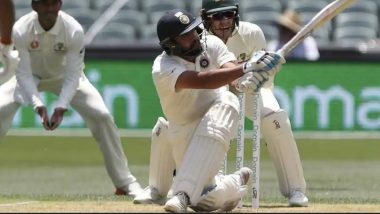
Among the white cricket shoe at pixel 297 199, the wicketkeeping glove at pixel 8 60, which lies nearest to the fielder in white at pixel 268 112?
the white cricket shoe at pixel 297 199

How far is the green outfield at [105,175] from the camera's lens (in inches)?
337

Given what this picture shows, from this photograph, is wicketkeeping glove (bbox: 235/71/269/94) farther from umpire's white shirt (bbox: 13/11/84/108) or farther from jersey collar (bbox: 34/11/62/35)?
jersey collar (bbox: 34/11/62/35)

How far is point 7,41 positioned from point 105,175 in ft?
11.1

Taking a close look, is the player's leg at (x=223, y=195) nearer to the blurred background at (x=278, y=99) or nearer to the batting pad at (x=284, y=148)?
the batting pad at (x=284, y=148)

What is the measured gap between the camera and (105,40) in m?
17.8

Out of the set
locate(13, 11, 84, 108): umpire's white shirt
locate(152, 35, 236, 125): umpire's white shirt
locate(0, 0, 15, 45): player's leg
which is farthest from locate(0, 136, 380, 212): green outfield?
locate(0, 0, 15, 45): player's leg

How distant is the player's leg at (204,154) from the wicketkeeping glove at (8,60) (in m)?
2.44

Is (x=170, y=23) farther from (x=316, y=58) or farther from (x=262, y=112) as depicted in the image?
(x=316, y=58)

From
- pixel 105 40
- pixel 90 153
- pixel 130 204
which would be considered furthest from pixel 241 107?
pixel 105 40

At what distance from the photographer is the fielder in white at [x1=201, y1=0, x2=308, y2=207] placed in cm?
861

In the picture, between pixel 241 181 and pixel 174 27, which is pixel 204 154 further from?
pixel 174 27

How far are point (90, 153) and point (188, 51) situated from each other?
7.43 m

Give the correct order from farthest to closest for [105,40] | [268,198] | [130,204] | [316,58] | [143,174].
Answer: [105,40] → [316,58] → [143,174] → [268,198] → [130,204]

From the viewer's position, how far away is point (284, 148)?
874 cm
